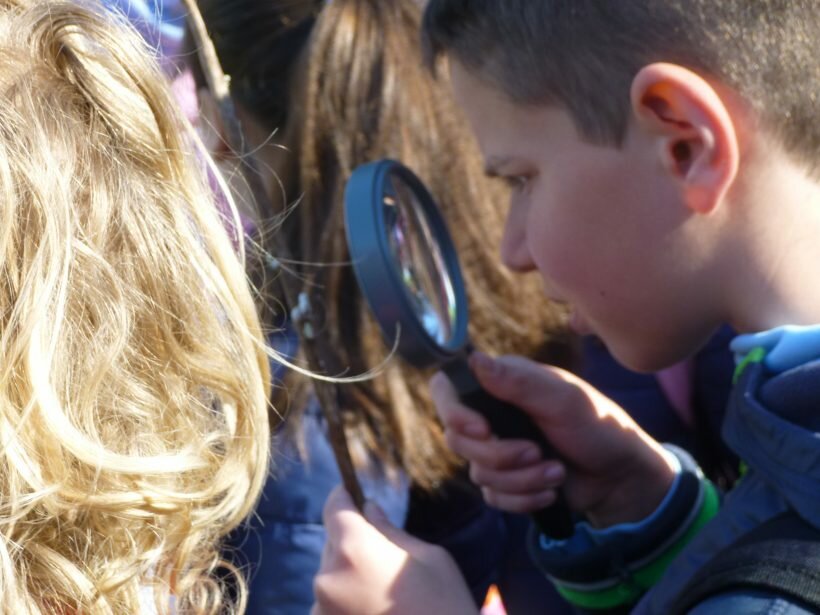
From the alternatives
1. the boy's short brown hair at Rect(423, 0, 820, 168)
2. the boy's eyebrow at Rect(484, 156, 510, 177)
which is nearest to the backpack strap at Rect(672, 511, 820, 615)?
the boy's short brown hair at Rect(423, 0, 820, 168)

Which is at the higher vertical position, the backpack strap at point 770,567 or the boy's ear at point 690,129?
the boy's ear at point 690,129

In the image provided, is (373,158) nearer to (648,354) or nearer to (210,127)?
(210,127)

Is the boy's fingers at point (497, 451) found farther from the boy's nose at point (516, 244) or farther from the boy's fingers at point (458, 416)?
the boy's nose at point (516, 244)

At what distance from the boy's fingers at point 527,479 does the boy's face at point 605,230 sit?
243 mm

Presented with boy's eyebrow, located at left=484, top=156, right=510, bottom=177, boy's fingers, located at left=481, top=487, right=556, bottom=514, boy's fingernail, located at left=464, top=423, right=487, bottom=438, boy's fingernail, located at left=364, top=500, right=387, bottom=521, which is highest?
boy's eyebrow, located at left=484, top=156, right=510, bottom=177

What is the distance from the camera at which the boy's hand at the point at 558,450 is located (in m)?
1.58

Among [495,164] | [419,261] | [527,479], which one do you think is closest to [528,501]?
[527,479]

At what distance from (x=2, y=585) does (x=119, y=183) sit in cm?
39

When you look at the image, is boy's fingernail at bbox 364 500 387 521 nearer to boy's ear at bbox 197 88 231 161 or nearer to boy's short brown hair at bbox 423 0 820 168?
boy's short brown hair at bbox 423 0 820 168

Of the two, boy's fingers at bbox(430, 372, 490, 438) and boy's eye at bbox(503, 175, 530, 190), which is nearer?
boy's eye at bbox(503, 175, 530, 190)

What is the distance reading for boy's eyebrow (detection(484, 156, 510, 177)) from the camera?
4.61 ft

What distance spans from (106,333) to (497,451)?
69 cm

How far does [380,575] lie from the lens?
4.53ft

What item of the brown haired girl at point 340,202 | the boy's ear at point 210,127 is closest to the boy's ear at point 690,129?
the brown haired girl at point 340,202
